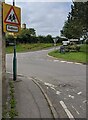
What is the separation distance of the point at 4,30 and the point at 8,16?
608mm

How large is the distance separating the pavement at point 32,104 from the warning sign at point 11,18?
2.72 meters

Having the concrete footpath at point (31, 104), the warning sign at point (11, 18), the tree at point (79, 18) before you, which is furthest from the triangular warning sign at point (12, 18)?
the tree at point (79, 18)

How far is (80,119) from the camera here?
7910 millimetres

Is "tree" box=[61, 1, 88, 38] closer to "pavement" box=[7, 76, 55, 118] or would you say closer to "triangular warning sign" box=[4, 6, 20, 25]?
"triangular warning sign" box=[4, 6, 20, 25]

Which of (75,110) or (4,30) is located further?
(4,30)

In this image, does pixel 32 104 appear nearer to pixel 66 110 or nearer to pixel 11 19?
pixel 66 110

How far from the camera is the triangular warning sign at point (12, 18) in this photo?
12974mm

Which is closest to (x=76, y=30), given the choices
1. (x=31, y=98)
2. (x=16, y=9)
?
(x=16, y=9)

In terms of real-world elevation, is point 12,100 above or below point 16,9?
below

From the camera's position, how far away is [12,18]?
13438 mm

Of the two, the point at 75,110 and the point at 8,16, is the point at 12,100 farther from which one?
the point at 8,16

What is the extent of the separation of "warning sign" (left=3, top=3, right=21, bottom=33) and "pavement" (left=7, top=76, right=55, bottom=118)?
8.93ft

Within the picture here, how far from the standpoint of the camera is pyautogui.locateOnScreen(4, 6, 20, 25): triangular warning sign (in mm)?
12974

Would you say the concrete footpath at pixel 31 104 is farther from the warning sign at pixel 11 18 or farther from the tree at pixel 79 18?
the tree at pixel 79 18
